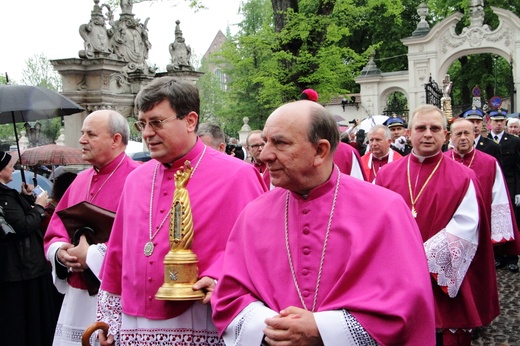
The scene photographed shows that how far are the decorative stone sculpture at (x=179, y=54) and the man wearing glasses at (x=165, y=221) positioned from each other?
17.2 metres

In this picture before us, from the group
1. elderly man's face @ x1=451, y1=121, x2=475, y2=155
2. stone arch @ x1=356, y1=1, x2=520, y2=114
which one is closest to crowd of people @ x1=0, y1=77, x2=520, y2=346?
elderly man's face @ x1=451, y1=121, x2=475, y2=155

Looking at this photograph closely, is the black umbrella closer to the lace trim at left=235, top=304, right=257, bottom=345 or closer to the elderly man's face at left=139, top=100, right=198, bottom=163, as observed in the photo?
the elderly man's face at left=139, top=100, right=198, bottom=163

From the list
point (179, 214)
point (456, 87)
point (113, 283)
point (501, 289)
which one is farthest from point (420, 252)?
point (456, 87)

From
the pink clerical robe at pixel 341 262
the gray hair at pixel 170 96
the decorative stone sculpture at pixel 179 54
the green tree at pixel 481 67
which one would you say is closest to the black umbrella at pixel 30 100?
the gray hair at pixel 170 96

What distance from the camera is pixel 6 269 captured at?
607 centimetres

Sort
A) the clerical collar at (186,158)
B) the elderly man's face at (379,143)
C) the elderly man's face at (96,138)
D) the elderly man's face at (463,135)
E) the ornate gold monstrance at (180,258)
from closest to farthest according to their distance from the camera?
1. the ornate gold monstrance at (180,258)
2. the clerical collar at (186,158)
3. the elderly man's face at (96,138)
4. the elderly man's face at (463,135)
5. the elderly man's face at (379,143)

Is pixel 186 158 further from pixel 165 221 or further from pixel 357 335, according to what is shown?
pixel 357 335

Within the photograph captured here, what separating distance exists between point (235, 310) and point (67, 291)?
7.33 ft

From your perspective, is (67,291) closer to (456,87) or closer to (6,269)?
(6,269)

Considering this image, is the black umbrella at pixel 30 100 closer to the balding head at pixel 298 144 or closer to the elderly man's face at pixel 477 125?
the balding head at pixel 298 144

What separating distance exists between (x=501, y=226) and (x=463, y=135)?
3.95ft

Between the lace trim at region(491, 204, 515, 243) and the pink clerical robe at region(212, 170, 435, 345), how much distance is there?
224 inches

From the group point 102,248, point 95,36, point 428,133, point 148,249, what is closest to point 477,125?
point 428,133

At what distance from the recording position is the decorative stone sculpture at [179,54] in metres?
21.0
